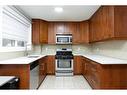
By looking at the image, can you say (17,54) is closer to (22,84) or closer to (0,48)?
(0,48)

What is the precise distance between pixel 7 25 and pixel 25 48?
1893mm

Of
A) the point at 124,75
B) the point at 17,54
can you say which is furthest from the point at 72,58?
the point at 124,75

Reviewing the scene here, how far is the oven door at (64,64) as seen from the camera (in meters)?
6.53

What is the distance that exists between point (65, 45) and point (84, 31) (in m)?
1.04

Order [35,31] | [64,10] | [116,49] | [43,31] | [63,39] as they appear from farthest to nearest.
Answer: [63,39], [43,31], [35,31], [64,10], [116,49]

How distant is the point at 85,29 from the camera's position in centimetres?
698

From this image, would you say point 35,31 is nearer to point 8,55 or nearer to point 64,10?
point 64,10

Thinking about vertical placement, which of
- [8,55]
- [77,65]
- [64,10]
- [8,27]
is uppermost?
[64,10]

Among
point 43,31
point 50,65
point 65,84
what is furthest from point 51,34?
point 65,84

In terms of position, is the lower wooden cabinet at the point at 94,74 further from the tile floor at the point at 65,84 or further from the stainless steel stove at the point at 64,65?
the stainless steel stove at the point at 64,65

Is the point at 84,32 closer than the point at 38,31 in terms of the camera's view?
No

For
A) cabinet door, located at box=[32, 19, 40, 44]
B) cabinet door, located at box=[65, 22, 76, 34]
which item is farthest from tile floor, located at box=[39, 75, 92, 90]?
cabinet door, located at box=[65, 22, 76, 34]

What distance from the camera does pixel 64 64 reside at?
653 centimetres

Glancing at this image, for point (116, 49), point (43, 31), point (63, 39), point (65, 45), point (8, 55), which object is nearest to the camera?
point (8, 55)
